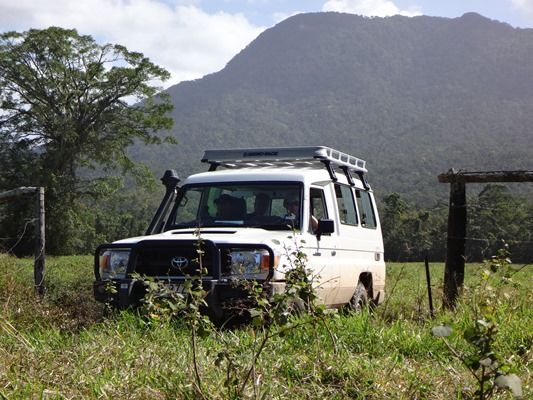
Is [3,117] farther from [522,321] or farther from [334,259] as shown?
[522,321]

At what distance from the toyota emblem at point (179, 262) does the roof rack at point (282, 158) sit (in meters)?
2.39

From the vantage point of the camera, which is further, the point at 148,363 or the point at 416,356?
the point at 416,356

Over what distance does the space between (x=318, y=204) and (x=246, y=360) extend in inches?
160

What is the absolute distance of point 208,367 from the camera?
4.49 m

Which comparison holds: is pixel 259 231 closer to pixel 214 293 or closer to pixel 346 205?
pixel 214 293

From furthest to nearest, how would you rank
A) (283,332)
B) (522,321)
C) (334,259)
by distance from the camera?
(334,259) → (522,321) → (283,332)

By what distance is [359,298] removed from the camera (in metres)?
9.09

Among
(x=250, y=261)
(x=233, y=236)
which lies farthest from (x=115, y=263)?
(x=250, y=261)

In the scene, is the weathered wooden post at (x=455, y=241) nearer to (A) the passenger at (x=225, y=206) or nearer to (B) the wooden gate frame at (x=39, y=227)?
(A) the passenger at (x=225, y=206)

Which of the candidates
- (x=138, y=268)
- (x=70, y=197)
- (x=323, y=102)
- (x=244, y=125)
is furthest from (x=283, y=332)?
(x=323, y=102)

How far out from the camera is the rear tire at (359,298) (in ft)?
29.2

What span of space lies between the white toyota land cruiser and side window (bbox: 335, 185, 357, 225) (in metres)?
0.02

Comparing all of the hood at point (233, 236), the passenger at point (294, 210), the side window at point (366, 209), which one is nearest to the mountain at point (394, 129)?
the side window at point (366, 209)

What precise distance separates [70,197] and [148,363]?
3594 centimetres
